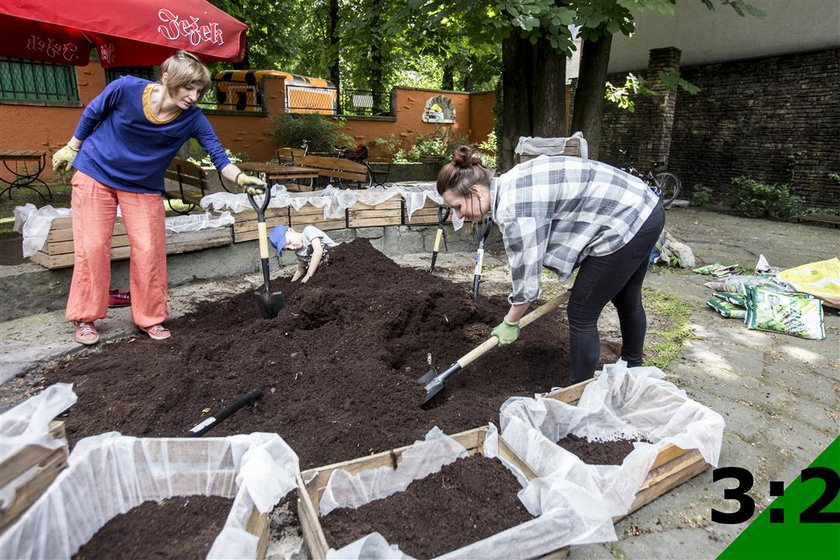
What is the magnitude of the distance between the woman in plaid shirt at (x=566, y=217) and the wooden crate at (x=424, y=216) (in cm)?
341

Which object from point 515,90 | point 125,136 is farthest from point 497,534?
point 515,90

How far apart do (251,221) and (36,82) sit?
667 centimetres

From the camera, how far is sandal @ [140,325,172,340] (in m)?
3.16

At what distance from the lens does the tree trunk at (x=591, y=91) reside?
574 cm

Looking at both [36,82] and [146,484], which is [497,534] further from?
[36,82]

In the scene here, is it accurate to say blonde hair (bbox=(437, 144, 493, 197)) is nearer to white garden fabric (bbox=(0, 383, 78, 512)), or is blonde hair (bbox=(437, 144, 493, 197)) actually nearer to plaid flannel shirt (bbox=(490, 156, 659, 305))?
plaid flannel shirt (bbox=(490, 156, 659, 305))

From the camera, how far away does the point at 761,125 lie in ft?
32.5

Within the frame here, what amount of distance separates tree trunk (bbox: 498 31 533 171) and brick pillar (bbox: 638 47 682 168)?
568 cm

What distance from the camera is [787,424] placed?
2520mm

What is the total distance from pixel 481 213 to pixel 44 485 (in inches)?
66.8

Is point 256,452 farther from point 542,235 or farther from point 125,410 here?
point 542,235

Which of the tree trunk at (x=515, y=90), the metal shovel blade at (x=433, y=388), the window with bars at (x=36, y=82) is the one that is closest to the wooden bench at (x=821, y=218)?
the tree trunk at (x=515, y=90)

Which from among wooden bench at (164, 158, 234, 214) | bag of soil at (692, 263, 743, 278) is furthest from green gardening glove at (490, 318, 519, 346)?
wooden bench at (164, 158, 234, 214)

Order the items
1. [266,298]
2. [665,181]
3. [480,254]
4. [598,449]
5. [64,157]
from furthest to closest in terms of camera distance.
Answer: [665,181]
[480,254]
[266,298]
[64,157]
[598,449]
